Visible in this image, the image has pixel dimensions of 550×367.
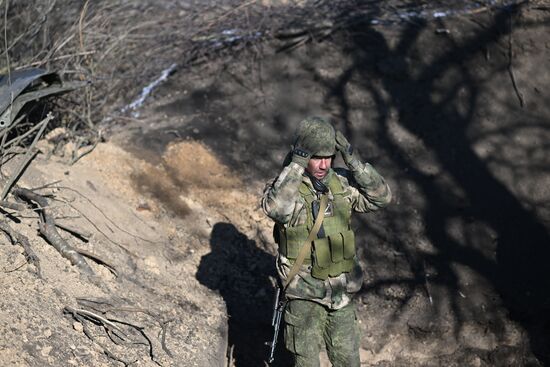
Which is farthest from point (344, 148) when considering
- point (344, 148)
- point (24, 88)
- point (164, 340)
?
point (24, 88)

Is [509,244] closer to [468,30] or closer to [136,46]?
[468,30]

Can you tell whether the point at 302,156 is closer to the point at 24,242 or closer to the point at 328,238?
the point at 328,238

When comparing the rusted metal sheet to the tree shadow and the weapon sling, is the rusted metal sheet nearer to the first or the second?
the weapon sling

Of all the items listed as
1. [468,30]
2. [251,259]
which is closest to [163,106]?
[251,259]

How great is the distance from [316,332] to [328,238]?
61cm

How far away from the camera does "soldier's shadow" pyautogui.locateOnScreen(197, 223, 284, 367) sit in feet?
20.4

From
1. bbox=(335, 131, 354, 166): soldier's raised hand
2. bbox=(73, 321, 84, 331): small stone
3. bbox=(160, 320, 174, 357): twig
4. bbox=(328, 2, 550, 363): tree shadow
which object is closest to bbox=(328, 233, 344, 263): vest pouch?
bbox=(335, 131, 354, 166): soldier's raised hand

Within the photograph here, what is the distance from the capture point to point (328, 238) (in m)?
4.66

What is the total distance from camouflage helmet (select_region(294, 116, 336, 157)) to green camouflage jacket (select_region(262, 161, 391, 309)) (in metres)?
0.13

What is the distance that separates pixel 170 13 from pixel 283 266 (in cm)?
550

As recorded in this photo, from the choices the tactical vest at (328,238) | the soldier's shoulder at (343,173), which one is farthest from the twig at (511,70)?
the tactical vest at (328,238)

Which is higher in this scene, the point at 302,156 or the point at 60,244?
the point at 302,156

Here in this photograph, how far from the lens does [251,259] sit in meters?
6.88

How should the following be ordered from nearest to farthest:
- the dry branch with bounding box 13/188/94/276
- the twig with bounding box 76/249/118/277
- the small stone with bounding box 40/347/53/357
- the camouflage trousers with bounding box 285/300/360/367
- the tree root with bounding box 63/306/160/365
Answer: the small stone with bounding box 40/347/53/357 → the camouflage trousers with bounding box 285/300/360/367 → the tree root with bounding box 63/306/160/365 → the dry branch with bounding box 13/188/94/276 → the twig with bounding box 76/249/118/277
